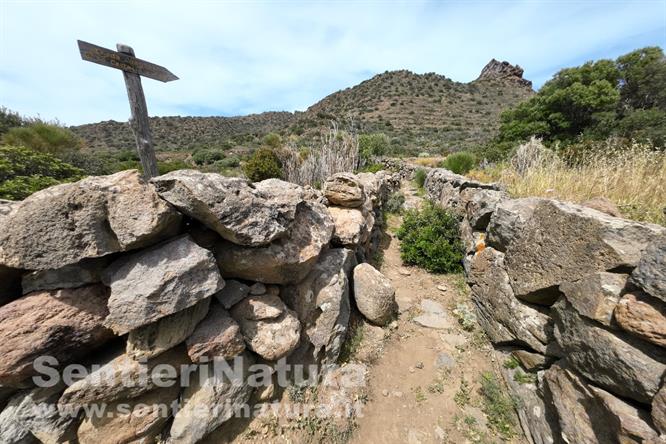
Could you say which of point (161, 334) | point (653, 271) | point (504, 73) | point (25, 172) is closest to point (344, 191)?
point (161, 334)

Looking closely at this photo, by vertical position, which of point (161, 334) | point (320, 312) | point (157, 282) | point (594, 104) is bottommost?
point (320, 312)

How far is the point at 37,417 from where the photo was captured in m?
1.75

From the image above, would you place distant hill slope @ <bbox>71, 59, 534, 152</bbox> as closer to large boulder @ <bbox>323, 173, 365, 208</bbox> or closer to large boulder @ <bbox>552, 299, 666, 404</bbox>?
large boulder @ <bbox>323, 173, 365, 208</bbox>

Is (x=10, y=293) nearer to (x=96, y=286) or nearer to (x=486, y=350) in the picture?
(x=96, y=286)

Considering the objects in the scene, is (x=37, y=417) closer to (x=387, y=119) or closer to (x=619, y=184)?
(x=619, y=184)

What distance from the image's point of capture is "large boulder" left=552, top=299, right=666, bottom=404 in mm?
1583

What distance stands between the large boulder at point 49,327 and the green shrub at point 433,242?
4.50 m

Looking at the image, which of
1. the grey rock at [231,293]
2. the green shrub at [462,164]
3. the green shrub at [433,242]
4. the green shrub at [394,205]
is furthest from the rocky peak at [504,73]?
the grey rock at [231,293]

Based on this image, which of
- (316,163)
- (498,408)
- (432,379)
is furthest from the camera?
(316,163)

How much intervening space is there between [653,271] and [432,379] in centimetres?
221

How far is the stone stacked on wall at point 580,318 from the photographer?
160cm

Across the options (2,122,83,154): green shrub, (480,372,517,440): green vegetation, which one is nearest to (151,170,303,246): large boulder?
(480,372,517,440): green vegetation

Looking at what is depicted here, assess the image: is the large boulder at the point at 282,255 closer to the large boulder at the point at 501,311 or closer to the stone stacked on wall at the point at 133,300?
the stone stacked on wall at the point at 133,300

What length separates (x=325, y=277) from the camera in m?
3.00
